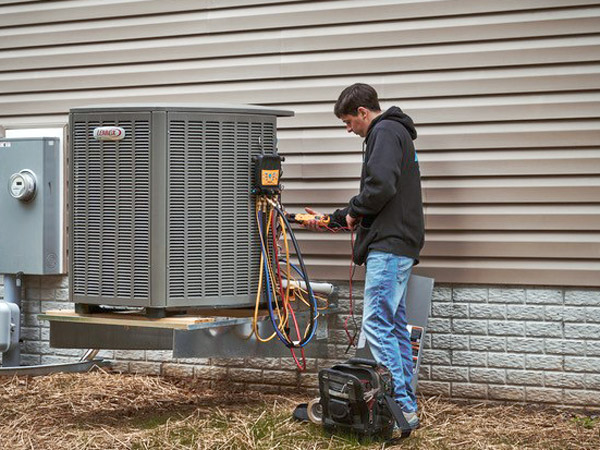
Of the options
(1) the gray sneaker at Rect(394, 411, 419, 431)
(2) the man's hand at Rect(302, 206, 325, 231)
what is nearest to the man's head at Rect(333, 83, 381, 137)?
(2) the man's hand at Rect(302, 206, 325, 231)

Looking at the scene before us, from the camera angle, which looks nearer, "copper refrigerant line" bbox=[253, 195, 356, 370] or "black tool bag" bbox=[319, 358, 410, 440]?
"black tool bag" bbox=[319, 358, 410, 440]

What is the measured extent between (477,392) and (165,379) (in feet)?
7.45

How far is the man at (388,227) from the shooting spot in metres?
5.54

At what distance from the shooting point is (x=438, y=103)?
638 centimetres

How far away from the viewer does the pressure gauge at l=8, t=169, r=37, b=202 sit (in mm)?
7305

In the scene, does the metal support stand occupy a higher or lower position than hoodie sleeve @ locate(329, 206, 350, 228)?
lower

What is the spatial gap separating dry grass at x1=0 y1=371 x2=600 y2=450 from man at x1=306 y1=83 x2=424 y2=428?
17.9 inches

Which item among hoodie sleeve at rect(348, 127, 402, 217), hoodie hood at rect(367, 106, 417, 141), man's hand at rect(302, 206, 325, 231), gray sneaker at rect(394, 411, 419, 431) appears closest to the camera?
hoodie sleeve at rect(348, 127, 402, 217)

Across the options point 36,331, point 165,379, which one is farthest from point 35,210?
point 165,379

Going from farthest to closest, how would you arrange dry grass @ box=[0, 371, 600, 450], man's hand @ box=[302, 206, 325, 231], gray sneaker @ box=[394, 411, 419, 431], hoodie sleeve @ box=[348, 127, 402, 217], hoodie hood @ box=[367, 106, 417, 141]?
man's hand @ box=[302, 206, 325, 231], hoodie hood @ box=[367, 106, 417, 141], gray sneaker @ box=[394, 411, 419, 431], hoodie sleeve @ box=[348, 127, 402, 217], dry grass @ box=[0, 371, 600, 450]

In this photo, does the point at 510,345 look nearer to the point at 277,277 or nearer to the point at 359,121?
the point at 277,277

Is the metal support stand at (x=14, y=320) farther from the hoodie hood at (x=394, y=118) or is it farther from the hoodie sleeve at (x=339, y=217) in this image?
the hoodie hood at (x=394, y=118)

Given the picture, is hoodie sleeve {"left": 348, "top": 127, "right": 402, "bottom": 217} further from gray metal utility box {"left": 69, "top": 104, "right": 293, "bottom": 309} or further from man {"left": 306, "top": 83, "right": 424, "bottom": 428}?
gray metal utility box {"left": 69, "top": 104, "right": 293, "bottom": 309}

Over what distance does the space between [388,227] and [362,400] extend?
1.02 metres
